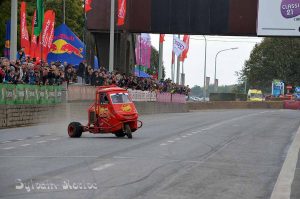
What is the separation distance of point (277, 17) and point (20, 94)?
25333mm

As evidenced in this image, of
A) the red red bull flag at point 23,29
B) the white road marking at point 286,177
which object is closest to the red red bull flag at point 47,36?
the red red bull flag at point 23,29

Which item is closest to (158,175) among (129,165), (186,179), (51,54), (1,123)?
(186,179)

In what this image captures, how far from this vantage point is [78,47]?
1743 inches

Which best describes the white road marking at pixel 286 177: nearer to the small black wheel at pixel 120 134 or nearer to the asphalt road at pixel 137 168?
the asphalt road at pixel 137 168

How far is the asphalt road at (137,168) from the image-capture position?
35.7 ft

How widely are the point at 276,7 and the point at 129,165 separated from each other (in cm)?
3778

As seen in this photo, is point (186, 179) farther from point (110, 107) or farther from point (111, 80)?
point (111, 80)

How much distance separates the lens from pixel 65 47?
141ft

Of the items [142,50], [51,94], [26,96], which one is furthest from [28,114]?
[142,50]

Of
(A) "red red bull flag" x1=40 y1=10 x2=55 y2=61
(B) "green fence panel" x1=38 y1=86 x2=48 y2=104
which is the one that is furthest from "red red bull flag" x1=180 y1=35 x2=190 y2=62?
(B) "green fence panel" x1=38 y1=86 x2=48 y2=104

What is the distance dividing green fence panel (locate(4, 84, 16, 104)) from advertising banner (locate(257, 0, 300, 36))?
83.8 feet

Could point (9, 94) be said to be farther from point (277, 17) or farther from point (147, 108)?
point (277, 17)

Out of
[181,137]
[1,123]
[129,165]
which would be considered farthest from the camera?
[1,123]

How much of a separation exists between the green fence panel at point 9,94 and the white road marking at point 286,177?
483 inches
